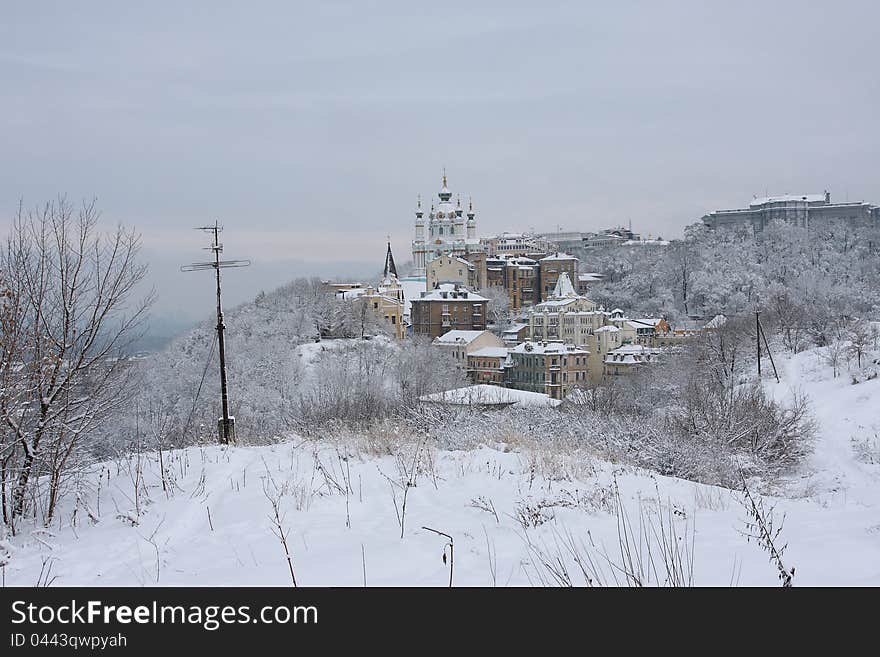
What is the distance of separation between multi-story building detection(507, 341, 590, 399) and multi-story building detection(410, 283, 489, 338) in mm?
10612

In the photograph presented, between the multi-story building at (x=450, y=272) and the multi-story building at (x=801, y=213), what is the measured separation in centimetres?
4149

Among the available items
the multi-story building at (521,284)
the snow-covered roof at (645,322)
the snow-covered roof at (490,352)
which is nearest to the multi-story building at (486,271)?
the multi-story building at (521,284)

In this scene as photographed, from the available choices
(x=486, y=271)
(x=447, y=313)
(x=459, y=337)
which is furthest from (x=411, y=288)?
(x=459, y=337)

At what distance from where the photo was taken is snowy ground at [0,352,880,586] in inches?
Result: 125

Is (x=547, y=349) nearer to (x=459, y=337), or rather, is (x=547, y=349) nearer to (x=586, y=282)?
(x=459, y=337)

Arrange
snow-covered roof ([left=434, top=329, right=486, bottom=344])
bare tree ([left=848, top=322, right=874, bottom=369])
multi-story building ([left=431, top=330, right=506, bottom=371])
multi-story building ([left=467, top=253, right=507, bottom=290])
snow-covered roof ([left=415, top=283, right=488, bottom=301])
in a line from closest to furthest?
bare tree ([left=848, top=322, right=874, bottom=369]) → multi-story building ([left=431, top=330, right=506, bottom=371]) → snow-covered roof ([left=434, top=329, right=486, bottom=344]) → snow-covered roof ([left=415, top=283, right=488, bottom=301]) → multi-story building ([left=467, top=253, right=507, bottom=290])

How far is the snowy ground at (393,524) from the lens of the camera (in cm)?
319

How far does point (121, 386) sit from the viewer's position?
19.6 feet

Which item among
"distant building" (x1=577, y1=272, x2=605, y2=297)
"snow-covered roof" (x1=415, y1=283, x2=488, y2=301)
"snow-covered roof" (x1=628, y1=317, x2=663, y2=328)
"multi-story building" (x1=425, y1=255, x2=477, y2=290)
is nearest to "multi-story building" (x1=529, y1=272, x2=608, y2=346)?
"snow-covered roof" (x1=628, y1=317, x2=663, y2=328)

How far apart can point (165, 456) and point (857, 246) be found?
93.3 m

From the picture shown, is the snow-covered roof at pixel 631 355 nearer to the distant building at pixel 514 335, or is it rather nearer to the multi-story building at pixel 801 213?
the distant building at pixel 514 335

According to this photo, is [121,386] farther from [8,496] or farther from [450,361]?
[450,361]

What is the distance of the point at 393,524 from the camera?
13.5 ft

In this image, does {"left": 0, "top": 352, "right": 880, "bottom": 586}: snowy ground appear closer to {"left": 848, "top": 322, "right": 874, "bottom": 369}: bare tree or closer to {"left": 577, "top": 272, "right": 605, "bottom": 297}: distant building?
{"left": 848, "top": 322, "right": 874, "bottom": 369}: bare tree
